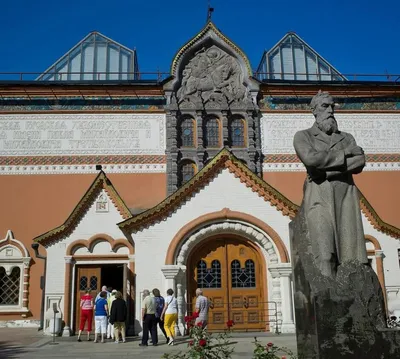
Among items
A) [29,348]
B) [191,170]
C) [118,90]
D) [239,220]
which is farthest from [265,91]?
[29,348]

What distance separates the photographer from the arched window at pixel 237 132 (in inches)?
922

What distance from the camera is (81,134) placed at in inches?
911

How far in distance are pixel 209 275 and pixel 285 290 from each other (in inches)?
98.7

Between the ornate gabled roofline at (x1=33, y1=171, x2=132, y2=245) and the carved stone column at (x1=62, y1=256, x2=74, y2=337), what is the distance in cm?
92

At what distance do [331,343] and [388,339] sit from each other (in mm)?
577

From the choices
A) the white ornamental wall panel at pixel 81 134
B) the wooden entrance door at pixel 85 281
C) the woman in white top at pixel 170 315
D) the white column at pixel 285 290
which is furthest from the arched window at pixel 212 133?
the woman in white top at pixel 170 315

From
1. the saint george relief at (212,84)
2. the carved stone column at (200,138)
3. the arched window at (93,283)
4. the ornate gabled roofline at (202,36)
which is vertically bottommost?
the arched window at (93,283)

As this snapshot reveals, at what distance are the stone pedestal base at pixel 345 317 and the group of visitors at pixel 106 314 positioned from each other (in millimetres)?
9099

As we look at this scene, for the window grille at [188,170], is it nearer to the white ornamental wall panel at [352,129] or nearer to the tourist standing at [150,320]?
the white ornamental wall panel at [352,129]

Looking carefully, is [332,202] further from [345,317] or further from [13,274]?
[13,274]

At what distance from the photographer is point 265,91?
23984 mm

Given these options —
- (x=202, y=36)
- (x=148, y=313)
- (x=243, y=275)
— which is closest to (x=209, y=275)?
(x=243, y=275)

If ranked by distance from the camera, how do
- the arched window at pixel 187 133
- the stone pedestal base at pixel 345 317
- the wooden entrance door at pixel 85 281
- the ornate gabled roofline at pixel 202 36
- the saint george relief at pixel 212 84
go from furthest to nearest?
the ornate gabled roofline at pixel 202 36 → the saint george relief at pixel 212 84 → the arched window at pixel 187 133 → the wooden entrance door at pixel 85 281 → the stone pedestal base at pixel 345 317

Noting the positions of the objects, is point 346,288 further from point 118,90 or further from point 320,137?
point 118,90
